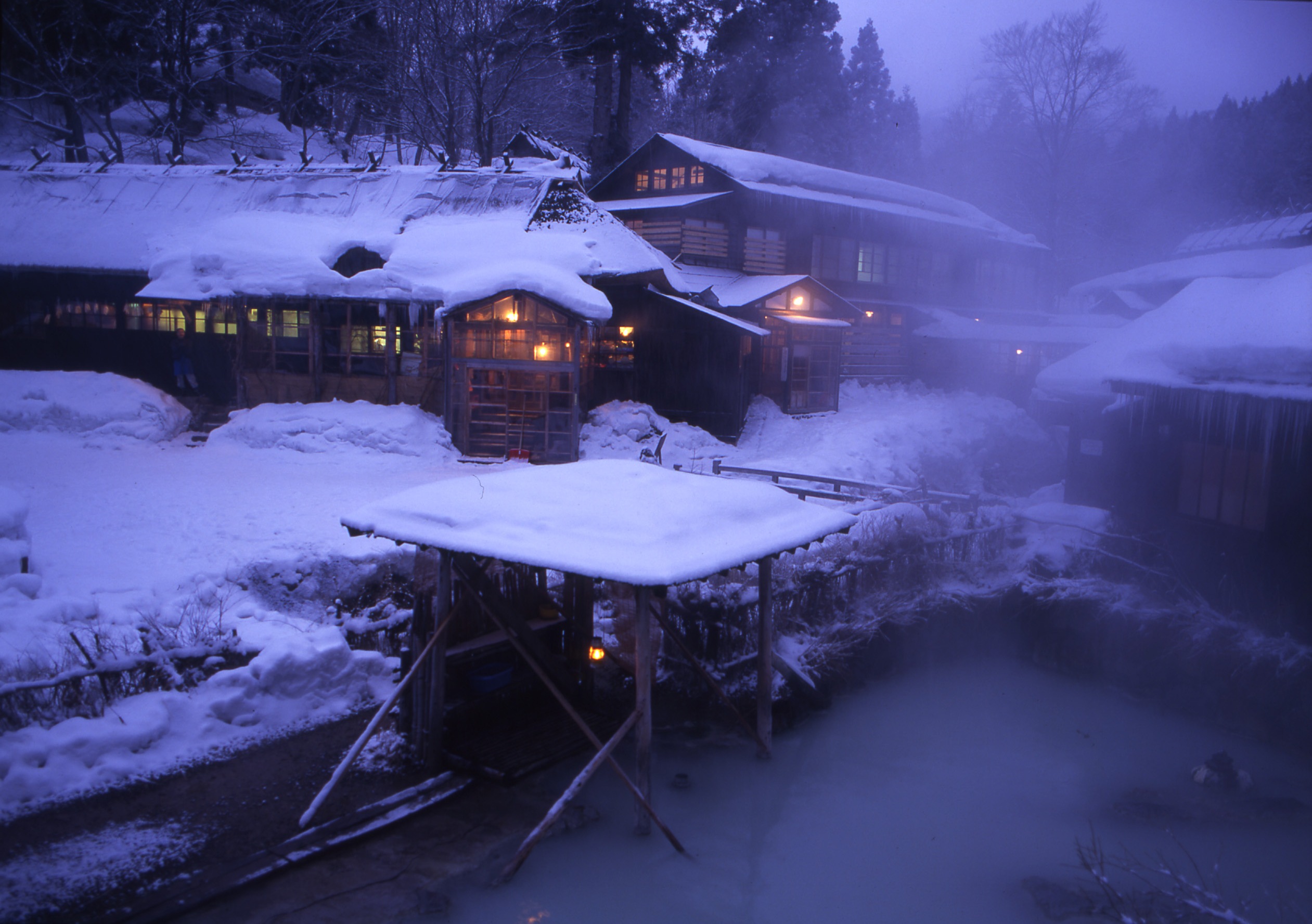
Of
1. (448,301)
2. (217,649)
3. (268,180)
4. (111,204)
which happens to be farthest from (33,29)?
(217,649)

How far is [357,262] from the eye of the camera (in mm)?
19875

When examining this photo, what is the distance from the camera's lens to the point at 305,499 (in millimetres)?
13125

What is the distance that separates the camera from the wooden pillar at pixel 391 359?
19.1 meters

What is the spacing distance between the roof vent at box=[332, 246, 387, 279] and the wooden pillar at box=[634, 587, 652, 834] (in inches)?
634

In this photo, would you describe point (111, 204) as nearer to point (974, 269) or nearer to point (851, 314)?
point (851, 314)

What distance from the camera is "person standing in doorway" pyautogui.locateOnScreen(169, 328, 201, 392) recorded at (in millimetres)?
20234

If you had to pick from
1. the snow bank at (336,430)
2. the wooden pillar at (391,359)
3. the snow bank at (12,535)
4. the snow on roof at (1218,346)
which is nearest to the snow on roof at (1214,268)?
the snow on roof at (1218,346)

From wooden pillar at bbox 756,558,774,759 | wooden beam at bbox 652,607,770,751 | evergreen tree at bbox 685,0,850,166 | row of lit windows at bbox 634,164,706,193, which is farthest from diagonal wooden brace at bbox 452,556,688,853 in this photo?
evergreen tree at bbox 685,0,850,166

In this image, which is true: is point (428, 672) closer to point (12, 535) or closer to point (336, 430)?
point (12, 535)

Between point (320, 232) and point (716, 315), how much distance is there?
10533 mm

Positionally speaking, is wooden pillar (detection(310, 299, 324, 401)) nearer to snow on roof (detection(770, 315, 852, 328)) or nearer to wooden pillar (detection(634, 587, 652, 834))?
snow on roof (detection(770, 315, 852, 328))

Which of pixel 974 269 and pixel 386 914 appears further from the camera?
pixel 974 269

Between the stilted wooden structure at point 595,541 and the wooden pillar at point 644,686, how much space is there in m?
0.01

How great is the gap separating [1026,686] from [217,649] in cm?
964
